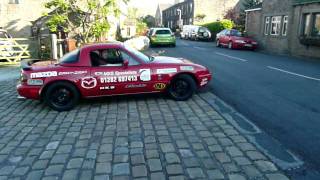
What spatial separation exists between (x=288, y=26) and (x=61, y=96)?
19.0 meters

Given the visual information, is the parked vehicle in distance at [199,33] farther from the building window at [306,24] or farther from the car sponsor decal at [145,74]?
the car sponsor decal at [145,74]

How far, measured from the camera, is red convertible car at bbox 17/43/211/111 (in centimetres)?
686

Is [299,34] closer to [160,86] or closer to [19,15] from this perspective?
[160,86]

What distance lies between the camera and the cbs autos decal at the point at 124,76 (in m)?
7.04

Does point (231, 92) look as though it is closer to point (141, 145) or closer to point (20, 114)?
point (141, 145)

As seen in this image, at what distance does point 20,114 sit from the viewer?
22.0 feet

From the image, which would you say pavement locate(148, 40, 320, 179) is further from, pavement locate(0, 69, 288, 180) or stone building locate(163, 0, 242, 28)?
stone building locate(163, 0, 242, 28)

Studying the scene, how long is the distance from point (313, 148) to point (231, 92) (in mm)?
3952

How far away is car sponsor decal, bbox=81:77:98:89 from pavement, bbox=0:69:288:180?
1.67 ft

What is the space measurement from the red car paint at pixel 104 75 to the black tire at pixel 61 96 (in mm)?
110

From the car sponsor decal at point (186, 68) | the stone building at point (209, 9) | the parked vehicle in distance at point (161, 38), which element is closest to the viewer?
the car sponsor decal at point (186, 68)

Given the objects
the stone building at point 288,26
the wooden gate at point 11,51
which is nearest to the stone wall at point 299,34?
the stone building at point 288,26

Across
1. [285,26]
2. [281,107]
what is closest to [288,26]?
[285,26]

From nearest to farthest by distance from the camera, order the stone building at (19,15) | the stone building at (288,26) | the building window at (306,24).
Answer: the stone building at (288,26) → the building window at (306,24) → the stone building at (19,15)
